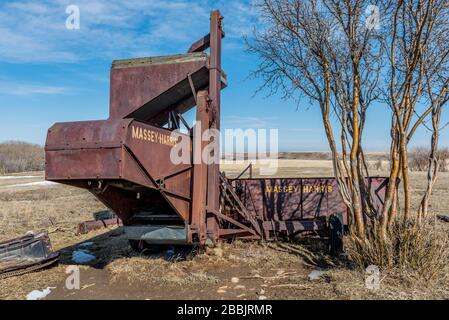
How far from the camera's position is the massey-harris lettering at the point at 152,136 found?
5031 mm

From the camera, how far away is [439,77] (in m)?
5.92

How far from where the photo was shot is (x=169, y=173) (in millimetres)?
5684

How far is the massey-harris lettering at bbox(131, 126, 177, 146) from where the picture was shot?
16.5 feet

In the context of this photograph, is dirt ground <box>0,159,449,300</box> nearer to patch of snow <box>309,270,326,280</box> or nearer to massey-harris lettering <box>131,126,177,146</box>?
patch of snow <box>309,270,326,280</box>

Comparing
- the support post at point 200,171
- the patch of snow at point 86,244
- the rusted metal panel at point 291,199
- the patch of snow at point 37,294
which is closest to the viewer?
the patch of snow at point 37,294

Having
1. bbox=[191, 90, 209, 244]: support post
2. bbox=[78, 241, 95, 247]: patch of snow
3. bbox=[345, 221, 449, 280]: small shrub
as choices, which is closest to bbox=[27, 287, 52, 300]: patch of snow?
bbox=[191, 90, 209, 244]: support post

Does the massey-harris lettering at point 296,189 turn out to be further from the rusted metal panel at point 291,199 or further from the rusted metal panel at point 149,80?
the rusted metal panel at point 149,80

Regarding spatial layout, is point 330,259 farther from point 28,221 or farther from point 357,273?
point 28,221

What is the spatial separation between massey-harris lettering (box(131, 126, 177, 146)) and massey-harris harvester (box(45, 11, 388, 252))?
14mm

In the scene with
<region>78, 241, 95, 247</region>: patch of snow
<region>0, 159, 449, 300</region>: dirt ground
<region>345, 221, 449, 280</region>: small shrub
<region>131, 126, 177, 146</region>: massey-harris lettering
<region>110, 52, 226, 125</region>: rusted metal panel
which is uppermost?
<region>110, 52, 226, 125</region>: rusted metal panel

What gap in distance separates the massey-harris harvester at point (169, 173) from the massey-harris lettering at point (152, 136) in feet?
0.05

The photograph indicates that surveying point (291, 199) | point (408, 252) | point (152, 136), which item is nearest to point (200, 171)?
point (152, 136)

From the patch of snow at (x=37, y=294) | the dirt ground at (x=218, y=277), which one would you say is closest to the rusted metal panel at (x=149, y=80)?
the dirt ground at (x=218, y=277)
